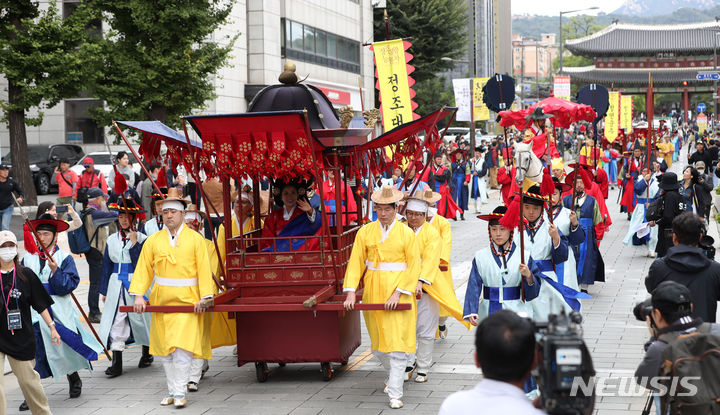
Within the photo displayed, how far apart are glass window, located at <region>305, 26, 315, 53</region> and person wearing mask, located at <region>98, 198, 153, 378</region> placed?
31597mm

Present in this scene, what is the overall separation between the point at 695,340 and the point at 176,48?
2134 centimetres

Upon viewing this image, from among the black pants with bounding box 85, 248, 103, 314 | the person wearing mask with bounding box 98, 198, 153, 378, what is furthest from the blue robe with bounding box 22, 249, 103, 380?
the black pants with bounding box 85, 248, 103, 314

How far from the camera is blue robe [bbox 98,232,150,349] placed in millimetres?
8625

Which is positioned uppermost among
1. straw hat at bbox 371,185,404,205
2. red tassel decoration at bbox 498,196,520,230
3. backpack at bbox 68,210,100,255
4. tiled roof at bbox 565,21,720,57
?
tiled roof at bbox 565,21,720,57

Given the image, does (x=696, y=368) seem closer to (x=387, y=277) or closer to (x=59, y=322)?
(x=387, y=277)

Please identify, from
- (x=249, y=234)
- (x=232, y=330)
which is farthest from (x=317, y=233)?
(x=232, y=330)

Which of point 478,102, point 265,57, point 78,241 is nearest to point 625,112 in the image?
point 478,102

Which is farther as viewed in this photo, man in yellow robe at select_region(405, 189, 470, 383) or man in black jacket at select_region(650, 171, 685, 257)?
man in black jacket at select_region(650, 171, 685, 257)

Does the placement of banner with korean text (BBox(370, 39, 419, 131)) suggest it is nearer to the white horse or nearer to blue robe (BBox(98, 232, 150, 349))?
the white horse

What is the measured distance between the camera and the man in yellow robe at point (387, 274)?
7426 millimetres

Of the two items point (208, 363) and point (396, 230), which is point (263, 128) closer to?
point (396, 230)

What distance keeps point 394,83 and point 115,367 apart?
7593 mm

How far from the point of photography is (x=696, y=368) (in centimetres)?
410

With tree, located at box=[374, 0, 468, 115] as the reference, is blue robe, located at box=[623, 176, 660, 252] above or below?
below
